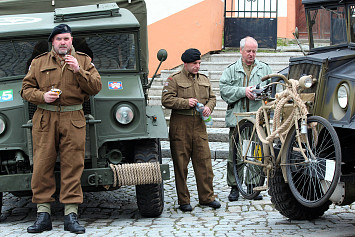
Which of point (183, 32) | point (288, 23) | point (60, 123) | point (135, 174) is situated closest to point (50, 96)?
point (60, 123)

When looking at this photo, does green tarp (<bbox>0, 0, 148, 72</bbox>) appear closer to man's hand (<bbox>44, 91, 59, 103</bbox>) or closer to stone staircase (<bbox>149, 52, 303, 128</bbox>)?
man's hand (<bbox>44, 91, 59, 103</bbox>)

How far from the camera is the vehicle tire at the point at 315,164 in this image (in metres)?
5.82

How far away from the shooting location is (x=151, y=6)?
15.9m

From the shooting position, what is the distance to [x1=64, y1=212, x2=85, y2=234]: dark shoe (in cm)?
706

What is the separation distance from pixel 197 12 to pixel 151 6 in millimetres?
1140

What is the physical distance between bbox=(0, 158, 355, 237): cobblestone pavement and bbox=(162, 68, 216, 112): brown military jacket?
48.3 inches

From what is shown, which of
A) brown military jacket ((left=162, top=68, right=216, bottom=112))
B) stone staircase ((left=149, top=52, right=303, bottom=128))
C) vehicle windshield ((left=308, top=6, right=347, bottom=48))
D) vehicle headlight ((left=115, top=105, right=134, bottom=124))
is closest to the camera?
vehicle windshield ((left=308, top=6, right=347, bottom=48))

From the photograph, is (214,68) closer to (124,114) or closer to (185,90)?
(185,90)

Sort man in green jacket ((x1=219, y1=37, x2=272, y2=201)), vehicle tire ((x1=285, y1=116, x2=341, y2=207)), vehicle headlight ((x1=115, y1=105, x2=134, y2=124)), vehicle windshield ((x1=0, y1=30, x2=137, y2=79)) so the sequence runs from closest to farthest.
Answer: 1. vehicle tire ((x1=285, y1=116, x2=341, y2=207))
2. vehicle headlight ((x1=115, y1=105, x2=134, y2=124))
3. vehicle windshield ((x1=0, y1=30, x2=137, y2=79))
4. man in green jacket ((x1=219, y1=37, x2=272, y2=201))

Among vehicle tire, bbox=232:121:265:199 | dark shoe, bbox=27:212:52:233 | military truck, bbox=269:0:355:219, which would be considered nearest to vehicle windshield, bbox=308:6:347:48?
military truck, bbox=269:0:355:219

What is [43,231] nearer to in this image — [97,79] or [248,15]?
[97,79]

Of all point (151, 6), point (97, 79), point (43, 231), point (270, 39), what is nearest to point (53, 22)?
point (97, 79)

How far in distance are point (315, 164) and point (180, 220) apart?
6.75 ft

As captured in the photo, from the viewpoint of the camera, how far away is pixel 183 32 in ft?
53.7
